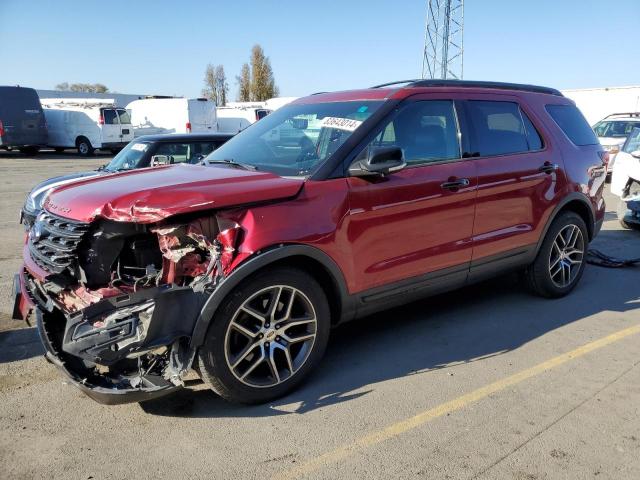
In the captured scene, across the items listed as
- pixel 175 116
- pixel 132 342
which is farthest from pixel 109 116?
pixel 132 342

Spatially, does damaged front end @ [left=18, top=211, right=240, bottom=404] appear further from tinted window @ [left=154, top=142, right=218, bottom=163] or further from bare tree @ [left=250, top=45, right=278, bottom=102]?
bare tree @ [left=250, top=45, right=278, bottom=102]

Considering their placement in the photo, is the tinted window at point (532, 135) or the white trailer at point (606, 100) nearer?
the tinted window at point (532, 135)

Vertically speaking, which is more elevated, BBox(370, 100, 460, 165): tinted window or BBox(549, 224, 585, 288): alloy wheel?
BBox(370, 100, 460, 165): tinted window

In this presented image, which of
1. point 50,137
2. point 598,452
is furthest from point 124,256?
point 50,137

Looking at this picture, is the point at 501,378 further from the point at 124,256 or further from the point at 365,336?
the point at 124,256

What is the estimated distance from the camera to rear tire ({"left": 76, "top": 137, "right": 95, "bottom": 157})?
24.5 meters

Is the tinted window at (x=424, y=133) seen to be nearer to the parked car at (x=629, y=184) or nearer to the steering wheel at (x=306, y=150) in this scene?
the steering wheel at (x=306, y=150)

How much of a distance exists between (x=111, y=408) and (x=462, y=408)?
2175mm

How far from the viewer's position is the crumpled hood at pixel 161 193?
9.64ft

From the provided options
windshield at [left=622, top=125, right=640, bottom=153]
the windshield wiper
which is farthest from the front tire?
windshield at [left=622, top=125, right=640, bottom=153]

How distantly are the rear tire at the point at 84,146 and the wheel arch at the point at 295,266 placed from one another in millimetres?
23911

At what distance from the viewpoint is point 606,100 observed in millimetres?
27312

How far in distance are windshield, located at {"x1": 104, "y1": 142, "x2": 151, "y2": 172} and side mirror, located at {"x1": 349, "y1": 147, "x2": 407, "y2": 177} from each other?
4.81 metres

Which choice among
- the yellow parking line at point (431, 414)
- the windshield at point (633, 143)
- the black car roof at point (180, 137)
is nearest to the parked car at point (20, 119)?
the black car roof at point (180, 137)
